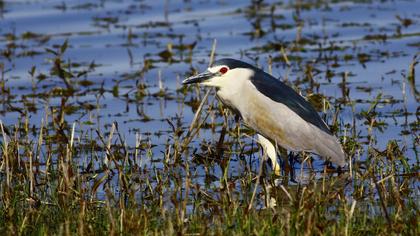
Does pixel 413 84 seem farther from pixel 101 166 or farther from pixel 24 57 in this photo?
pixel 24 57

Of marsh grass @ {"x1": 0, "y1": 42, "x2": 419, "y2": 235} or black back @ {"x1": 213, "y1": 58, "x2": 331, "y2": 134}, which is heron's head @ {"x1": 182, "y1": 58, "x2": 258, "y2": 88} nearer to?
black back @ {"x1": 213, "y1": 58, "x2": 331, "y2": 134}

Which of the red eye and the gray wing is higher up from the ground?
the red eye

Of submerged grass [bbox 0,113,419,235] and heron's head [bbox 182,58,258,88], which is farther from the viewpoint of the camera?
heron's head [bbox 182,58,258,88]

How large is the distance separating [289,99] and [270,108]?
164 mm

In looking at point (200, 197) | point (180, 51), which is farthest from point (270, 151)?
point (180, 51)

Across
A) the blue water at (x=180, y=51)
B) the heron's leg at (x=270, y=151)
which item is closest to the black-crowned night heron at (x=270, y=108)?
the heron's leg at (x=270, y=151)

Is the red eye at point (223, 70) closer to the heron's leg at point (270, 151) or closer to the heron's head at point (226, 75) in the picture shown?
the heron's head at point (226, 75)

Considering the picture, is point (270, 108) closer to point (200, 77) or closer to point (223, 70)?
point (223, 70)

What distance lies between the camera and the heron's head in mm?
8555

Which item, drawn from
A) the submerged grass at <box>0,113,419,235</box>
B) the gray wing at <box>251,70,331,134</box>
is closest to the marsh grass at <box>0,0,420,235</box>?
the submerged grass at <box>0,113,419,235</box>

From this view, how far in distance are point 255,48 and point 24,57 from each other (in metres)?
2.88

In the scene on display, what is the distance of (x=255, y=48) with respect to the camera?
1338cm

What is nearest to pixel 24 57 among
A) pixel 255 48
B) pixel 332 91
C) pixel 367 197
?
pixel 255 48

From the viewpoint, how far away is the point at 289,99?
8.43m
